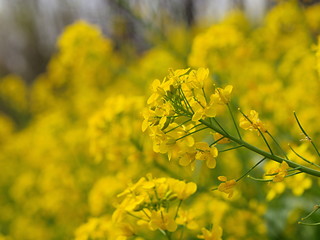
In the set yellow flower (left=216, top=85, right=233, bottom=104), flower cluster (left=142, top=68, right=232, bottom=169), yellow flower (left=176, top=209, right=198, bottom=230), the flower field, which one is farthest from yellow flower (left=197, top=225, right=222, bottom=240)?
yellow flower (left=216, top=85, right=233, bottom=104)

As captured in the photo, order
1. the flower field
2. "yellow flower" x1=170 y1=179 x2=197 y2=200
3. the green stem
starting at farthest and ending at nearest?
1. "yellow flower" x1=170 y1=179 x2=197 y2=200
2. the flower field
3. the green stem

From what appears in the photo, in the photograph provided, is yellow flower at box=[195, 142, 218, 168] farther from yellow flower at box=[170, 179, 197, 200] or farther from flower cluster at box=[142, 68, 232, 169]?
yellow flower at box=[170, 179, 197, 200]

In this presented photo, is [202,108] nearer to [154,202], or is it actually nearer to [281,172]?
[281,172]

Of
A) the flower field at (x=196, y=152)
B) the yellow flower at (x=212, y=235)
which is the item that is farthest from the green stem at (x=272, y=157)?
the yellow flower at (x=212, y=235)

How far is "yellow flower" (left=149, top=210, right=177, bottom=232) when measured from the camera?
129 cm

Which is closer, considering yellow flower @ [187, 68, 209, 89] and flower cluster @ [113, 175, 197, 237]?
yellow flower @ [187, 68, 209, 89]

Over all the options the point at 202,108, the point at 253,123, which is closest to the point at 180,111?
the point at 202,108

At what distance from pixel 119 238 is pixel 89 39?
229 cm

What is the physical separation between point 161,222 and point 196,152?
24cm

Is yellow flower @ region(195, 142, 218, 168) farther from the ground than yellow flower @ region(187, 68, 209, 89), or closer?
closer

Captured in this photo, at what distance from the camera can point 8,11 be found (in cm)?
1451

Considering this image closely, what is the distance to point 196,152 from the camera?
1161 mm

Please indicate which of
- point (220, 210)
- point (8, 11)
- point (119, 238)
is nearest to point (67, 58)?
point (220, 210)

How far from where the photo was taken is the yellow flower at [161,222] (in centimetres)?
129
